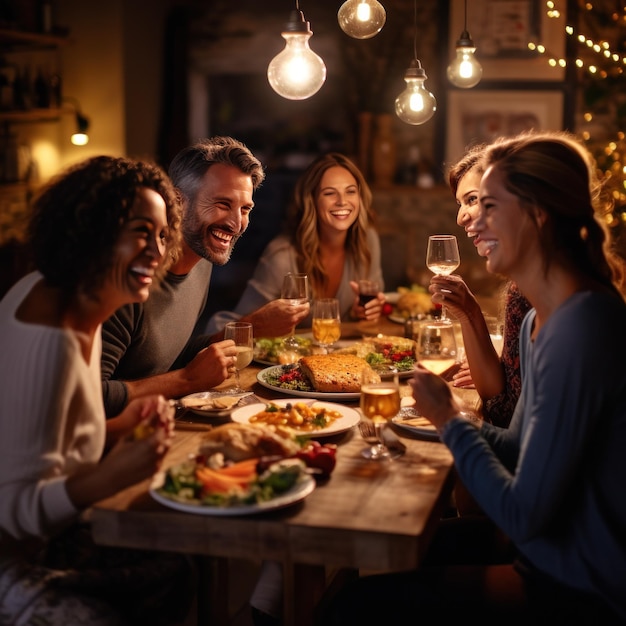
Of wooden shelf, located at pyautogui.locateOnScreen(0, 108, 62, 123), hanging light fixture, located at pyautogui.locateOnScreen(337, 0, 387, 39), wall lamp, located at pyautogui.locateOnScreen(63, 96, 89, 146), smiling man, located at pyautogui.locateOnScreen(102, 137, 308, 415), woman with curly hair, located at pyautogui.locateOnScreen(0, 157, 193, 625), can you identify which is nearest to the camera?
woman with curly hair, located at pyautogui.locateOnScreen(0, 157, 193, 625)

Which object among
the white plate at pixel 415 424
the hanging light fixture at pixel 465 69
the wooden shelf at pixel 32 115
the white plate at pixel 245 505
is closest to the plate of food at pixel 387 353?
the white plate at pixel 415 424

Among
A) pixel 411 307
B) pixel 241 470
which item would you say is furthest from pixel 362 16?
pixel 241 470

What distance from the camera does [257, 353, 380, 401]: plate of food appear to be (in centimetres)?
233

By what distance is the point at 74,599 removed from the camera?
162 centimetres

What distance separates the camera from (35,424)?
158cm

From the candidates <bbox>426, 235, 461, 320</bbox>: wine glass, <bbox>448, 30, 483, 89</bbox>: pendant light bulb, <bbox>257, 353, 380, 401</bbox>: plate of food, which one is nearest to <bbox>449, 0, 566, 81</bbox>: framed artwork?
<bbox>448, 30, 483, 89</bbox>: pendant light bulb

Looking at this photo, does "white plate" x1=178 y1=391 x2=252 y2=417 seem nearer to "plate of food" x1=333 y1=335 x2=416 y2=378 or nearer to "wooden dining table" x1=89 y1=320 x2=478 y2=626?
"wooden dining table" x1=89 y1=320 x2=478 y2=626

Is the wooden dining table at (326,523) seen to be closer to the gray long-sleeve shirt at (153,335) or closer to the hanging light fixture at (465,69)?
the gray long-sleeve shirt at (153,335)

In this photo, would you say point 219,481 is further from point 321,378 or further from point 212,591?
point 321,378

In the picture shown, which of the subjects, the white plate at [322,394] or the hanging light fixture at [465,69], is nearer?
the white plate at [322,394]

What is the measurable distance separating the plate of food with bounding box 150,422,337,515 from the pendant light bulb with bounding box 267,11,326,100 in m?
1.15

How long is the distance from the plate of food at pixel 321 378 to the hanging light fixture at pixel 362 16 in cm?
112

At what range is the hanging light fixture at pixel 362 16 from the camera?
2.86m

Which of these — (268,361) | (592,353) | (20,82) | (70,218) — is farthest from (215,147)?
(20,82)
